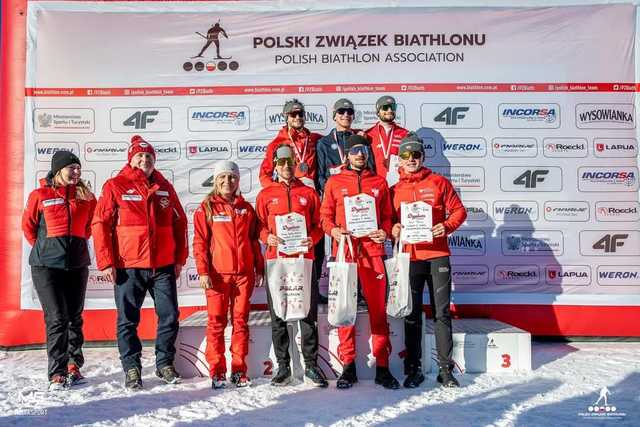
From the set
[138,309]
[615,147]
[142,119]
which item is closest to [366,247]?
[138,309]

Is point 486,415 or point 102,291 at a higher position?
point 102,291

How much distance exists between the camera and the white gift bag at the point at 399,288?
12.5ft

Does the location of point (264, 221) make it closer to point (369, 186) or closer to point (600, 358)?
point (369, 186)

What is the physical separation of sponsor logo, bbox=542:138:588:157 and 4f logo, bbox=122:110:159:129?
14.4 ft

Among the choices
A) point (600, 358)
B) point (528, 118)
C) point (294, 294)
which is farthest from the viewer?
point (528, 118)

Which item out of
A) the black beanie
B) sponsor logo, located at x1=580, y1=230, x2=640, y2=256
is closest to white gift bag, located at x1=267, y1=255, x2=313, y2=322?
the black beanie

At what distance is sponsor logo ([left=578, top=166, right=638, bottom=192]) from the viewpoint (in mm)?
5422

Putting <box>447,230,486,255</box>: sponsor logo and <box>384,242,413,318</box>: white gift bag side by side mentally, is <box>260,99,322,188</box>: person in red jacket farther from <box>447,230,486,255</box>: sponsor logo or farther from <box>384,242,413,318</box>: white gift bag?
<box>447,230,486,255</box>: sponsor logo

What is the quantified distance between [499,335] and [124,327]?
125 inches

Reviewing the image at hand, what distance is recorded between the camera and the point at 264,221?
4027mm

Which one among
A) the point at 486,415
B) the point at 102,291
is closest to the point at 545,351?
the point at 486,415

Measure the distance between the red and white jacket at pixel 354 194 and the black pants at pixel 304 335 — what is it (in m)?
0.50

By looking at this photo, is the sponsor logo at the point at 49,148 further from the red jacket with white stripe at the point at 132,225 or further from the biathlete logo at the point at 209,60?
the red jacket with white stripe at the point at 132,225

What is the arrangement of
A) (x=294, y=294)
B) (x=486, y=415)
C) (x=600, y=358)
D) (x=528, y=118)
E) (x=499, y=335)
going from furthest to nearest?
(x=528, y=118)
(x=600, y=358)
(x=499, y=335)
(x=294, y=294)
(x=486, y=415)
